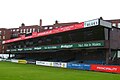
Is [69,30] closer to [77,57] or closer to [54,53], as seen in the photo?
[77,57]

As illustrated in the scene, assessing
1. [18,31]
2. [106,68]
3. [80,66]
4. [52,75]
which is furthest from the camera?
[18,31]

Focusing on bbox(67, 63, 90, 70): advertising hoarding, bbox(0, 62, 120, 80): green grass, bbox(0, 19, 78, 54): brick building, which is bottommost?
bbox(67, 63, 90, 70): advertising hoarding

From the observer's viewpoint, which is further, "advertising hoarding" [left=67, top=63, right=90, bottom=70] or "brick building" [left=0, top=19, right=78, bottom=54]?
"brick building" [left=0, top=19, right=78, bottom=54]

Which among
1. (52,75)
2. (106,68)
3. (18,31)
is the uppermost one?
(18,31)

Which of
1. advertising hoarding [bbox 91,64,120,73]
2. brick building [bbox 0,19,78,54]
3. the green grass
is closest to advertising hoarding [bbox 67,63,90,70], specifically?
advertising hoarding [bbox 91,64,120,73]

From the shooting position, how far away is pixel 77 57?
59.4 m

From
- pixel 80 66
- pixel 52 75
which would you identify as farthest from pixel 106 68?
pixel 52 75

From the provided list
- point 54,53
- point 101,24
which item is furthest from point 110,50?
point 54,53

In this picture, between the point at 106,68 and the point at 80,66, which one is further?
the point at 80,66

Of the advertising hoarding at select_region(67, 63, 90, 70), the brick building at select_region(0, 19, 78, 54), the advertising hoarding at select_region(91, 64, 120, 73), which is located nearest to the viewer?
the advertising hoarding at select_region(91, 64, 120, 73)

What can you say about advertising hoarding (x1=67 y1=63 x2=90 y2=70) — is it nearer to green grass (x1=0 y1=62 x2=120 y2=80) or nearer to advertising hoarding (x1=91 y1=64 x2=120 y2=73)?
advertising hoarding (x1=91 y1=64 x2=120 y2=73)

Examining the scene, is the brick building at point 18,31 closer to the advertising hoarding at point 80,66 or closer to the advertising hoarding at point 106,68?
the advertising hoarding at point 80,66

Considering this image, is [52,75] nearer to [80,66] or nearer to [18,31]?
[80,66]

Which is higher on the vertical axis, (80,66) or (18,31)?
(18,31)
